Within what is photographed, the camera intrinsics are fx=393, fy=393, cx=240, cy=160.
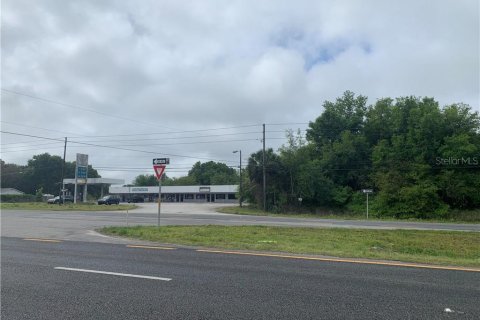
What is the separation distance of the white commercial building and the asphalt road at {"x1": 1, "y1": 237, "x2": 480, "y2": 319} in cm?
7629

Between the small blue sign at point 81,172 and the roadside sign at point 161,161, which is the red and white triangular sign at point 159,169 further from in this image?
the small blue sign at point 81,172

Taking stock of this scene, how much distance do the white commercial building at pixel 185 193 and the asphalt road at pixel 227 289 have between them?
76285 millimetres

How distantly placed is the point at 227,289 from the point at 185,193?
285 feet

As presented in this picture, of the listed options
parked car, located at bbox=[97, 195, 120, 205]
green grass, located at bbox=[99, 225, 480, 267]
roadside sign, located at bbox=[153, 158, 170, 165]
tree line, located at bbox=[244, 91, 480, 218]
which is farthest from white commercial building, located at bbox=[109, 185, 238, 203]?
green grass, located at bbox=[99, 225, 480, 267]

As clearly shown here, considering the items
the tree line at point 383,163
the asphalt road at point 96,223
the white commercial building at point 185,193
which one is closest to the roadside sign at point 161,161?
the asphalt road at point 96,223

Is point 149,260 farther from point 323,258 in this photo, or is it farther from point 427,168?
point 427,168

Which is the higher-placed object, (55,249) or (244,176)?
(244,176)

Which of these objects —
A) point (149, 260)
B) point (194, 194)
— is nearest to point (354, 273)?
Answer: point (149, 260)

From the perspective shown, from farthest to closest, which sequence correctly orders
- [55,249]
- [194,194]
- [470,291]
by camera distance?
[194,194], [55,249], [470,291]

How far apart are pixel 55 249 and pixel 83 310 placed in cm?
713

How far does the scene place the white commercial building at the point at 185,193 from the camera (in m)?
87.7

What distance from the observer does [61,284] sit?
22.8 feet

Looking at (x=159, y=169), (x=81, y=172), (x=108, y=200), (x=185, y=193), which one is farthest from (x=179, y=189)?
(x=159, y=169)

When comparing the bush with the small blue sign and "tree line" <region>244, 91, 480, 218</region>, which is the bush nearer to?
the small blue sign
